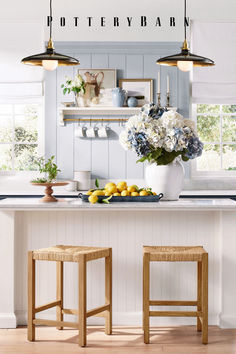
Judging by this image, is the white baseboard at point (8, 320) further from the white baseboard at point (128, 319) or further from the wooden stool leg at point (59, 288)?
the wooden stool leg at point (59, 288)

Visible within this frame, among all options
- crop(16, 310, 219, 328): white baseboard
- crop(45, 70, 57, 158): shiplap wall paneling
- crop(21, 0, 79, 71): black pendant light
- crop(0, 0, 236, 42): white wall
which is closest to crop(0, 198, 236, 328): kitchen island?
crop(16, 310, 219, 328): white baseboard

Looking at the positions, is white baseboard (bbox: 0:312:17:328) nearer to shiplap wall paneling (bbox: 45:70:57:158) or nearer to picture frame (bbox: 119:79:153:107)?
shiplap wall paneling (bbox: 45:70:57:158)

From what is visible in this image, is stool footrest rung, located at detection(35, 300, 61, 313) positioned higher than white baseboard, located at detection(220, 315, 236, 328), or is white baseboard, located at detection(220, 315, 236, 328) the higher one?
stool footrest rung, located at detection(35, 300, 61, 313)

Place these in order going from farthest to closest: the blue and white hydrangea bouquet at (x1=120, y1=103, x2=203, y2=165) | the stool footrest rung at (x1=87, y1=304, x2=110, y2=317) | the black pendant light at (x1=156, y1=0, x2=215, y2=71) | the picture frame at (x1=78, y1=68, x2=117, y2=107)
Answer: the picture frame at (x1=78, y1=68, x2=117, y2=107)
the black pendant light at (x1=156, y1=0, x2=215, y2=71)
the blue and white hydrangea bouquet at (x1=120, y1=103, x2=203, y2=165)
the stool footrest rung at (x1=87, y1=304, x2=110, y2=317)

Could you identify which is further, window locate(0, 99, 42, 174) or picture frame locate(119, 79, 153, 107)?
window locate(0, 99, 42, 174)

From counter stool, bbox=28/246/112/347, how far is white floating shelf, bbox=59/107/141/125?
2442 mm

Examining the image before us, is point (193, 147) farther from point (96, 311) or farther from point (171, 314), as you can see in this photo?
point (96, 311)

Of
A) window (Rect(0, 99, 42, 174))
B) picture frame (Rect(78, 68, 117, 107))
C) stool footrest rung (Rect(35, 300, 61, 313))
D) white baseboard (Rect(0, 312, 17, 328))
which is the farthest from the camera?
window (Rect(0, 99, 42, 174))

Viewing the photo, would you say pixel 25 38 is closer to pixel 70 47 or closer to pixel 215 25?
pixel 70 47

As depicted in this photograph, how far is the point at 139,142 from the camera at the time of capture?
11.5 ft

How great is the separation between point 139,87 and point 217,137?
1053mm

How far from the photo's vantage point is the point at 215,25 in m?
5.81

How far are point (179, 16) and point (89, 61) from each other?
1071mm

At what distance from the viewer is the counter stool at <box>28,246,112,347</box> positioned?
3129 mm
